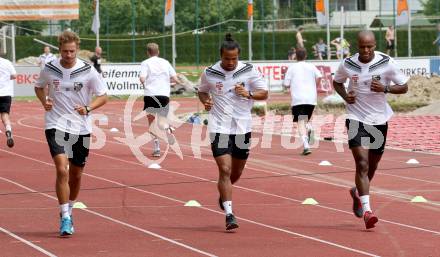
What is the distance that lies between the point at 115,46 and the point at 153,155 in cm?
3196

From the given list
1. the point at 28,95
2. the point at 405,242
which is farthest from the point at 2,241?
the point at 28,95

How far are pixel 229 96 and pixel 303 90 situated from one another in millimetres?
8582

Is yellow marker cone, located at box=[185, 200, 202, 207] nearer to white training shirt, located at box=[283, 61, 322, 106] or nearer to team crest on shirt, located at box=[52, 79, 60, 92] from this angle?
team crest on shirt, located at box=[52, 79, 60, 92]

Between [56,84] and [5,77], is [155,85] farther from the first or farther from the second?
[56,84]

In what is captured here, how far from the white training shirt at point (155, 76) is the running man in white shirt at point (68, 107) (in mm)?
8707

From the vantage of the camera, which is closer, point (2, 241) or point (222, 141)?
point (2, 241)

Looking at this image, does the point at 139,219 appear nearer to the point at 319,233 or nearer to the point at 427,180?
the point at 319,233

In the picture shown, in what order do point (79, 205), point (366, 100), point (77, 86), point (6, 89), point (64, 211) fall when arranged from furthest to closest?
point (6, 89) < point (79, 205) < point (366, 100) < point (77, 86) < point (64, 211)

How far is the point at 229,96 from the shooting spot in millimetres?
11766

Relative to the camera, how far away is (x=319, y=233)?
11156 mm

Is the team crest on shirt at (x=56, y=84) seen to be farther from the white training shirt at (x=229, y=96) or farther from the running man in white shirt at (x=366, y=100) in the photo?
the running man in white shirt at (x=366, y=100)

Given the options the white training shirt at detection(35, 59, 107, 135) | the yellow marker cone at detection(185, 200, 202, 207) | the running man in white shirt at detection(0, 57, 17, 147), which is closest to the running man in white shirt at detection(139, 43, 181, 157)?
the running man in white shirt at detection(0, 57, 17, 147)

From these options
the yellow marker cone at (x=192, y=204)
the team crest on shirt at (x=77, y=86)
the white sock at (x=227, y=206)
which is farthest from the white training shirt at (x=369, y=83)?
the team crest on shirt at (x=77, y=86)

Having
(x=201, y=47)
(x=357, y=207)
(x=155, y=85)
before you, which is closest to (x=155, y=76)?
(x=155, y=85)
